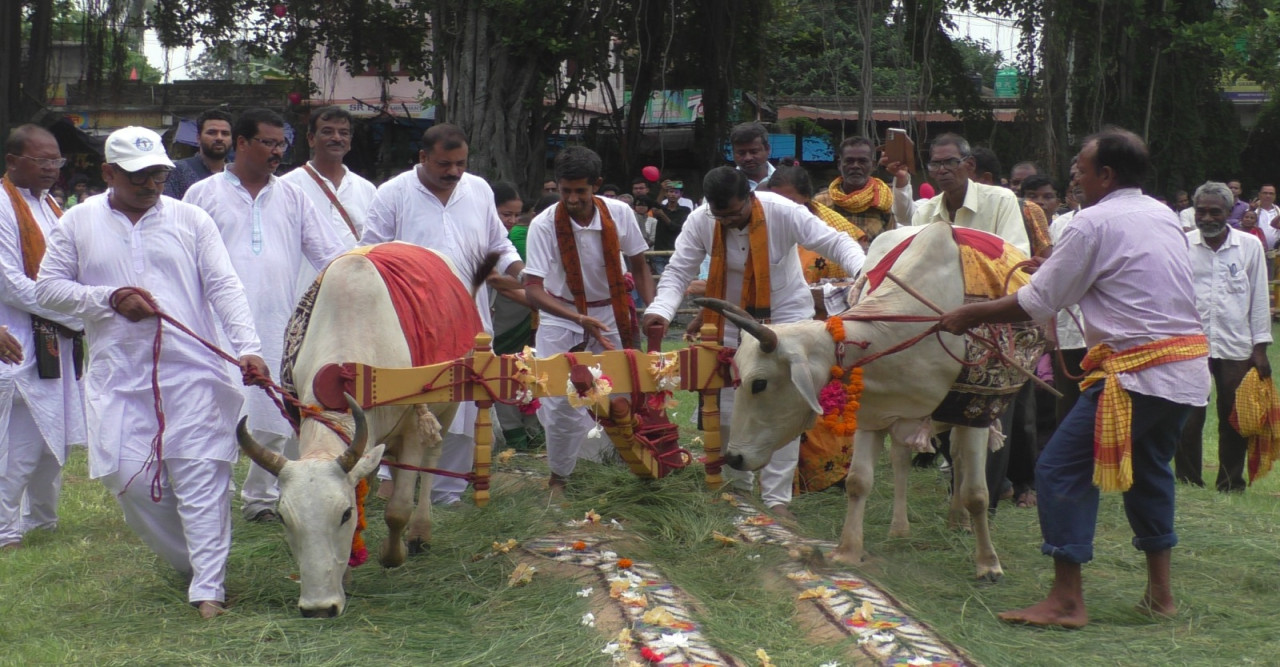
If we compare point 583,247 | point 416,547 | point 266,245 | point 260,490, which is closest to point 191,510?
point 416,547

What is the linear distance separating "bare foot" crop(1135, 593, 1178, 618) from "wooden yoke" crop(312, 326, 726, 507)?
1.91 m

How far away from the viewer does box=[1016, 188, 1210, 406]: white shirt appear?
4805 millimetres

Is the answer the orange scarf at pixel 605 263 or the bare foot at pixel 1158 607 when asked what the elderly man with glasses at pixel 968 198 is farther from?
the bare foot at pixel 1158 607

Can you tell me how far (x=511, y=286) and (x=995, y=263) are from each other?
2690 mm

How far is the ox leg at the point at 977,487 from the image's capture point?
5.91 metres

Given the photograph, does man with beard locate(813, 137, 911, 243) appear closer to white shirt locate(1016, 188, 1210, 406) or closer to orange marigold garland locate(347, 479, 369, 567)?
white shirt locate(1016, 188, 1210, 406)

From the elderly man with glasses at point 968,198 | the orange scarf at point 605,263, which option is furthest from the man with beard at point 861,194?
the orange scarf at point 605,263

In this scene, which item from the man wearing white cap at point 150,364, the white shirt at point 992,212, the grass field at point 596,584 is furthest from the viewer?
the white shirt at point 992,212

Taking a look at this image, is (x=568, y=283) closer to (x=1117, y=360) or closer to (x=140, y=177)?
(x=140, y=177)

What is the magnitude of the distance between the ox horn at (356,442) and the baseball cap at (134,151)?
1.37 m

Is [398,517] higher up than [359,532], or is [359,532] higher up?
[359,532]

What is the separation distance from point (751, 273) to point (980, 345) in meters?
1.31

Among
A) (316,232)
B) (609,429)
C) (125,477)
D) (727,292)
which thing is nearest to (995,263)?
(727,292)

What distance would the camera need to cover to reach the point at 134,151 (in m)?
5.23
